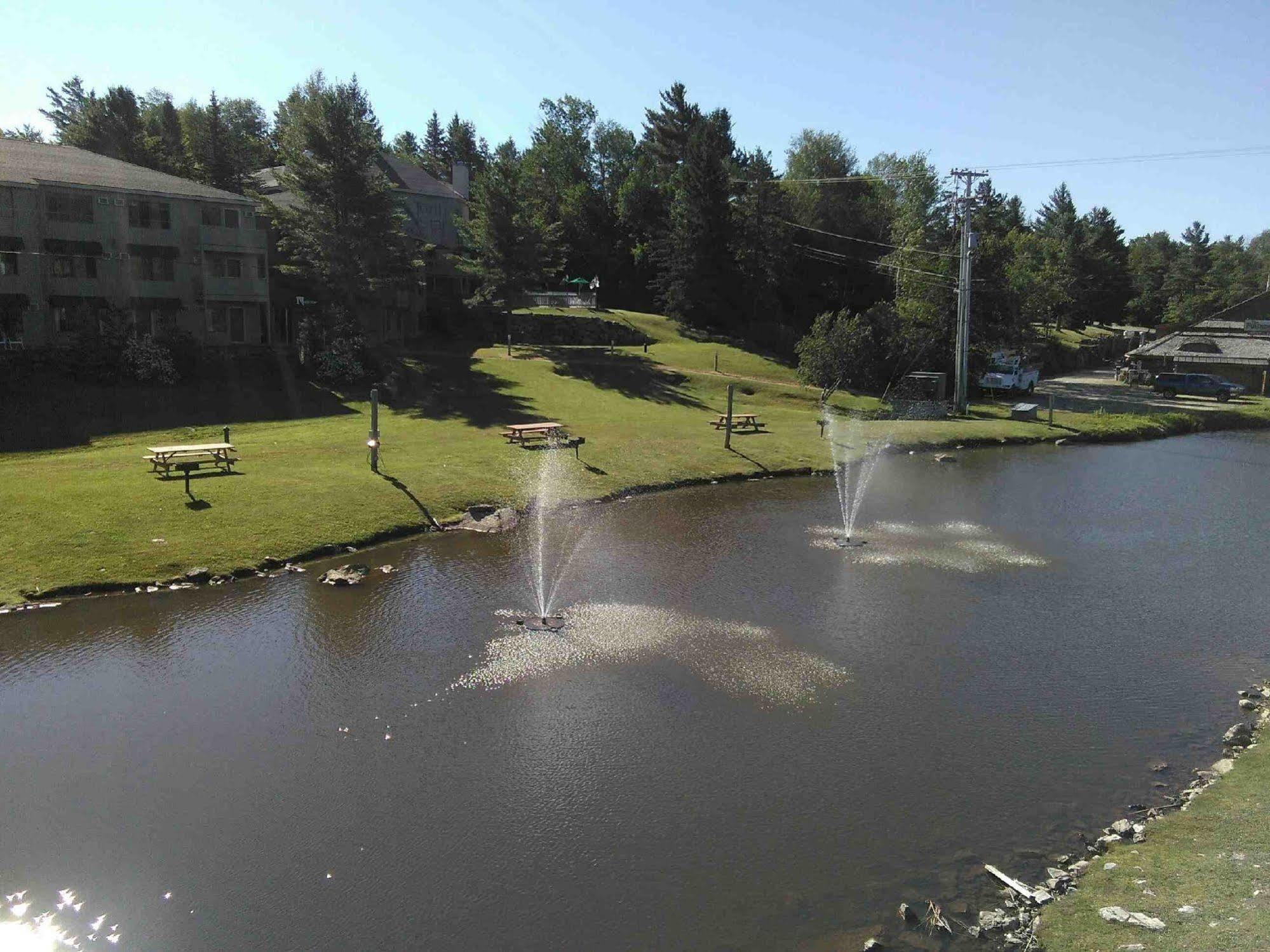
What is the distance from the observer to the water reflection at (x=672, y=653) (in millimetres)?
16594

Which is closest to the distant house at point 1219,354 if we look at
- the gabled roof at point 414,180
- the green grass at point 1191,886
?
the gabled roof at point 414,180

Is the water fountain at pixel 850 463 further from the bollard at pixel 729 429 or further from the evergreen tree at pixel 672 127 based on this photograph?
the evergreen tree at pixel 672 127

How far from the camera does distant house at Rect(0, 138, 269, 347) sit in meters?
48.7

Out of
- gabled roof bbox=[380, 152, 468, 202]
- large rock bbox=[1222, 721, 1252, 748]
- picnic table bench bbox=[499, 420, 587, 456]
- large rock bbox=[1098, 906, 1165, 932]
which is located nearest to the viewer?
large rock bbox=[1098, 906, 1165, 932]

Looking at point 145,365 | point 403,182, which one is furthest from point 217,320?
point 403,182

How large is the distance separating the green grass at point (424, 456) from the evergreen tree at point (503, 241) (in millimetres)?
4884

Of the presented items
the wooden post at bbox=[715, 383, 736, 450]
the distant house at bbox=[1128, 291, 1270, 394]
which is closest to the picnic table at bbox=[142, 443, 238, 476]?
the wooden post at bbox=[715, 383, 736, 450]

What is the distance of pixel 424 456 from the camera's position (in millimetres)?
35469

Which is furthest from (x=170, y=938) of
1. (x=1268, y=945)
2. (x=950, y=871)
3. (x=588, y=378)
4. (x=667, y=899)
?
(x=588, y=378)

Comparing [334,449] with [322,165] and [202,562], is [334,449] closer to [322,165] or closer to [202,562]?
[202,562]

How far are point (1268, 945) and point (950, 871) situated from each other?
341cm

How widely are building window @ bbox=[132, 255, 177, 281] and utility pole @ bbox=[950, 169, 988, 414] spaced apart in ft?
161

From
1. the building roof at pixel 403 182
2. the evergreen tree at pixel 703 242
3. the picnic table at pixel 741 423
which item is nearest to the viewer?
the picnic table at pixel 741 423

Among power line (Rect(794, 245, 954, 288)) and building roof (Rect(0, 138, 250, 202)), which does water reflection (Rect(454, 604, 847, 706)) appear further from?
power line (Rect(794, 245, 954, 288))
